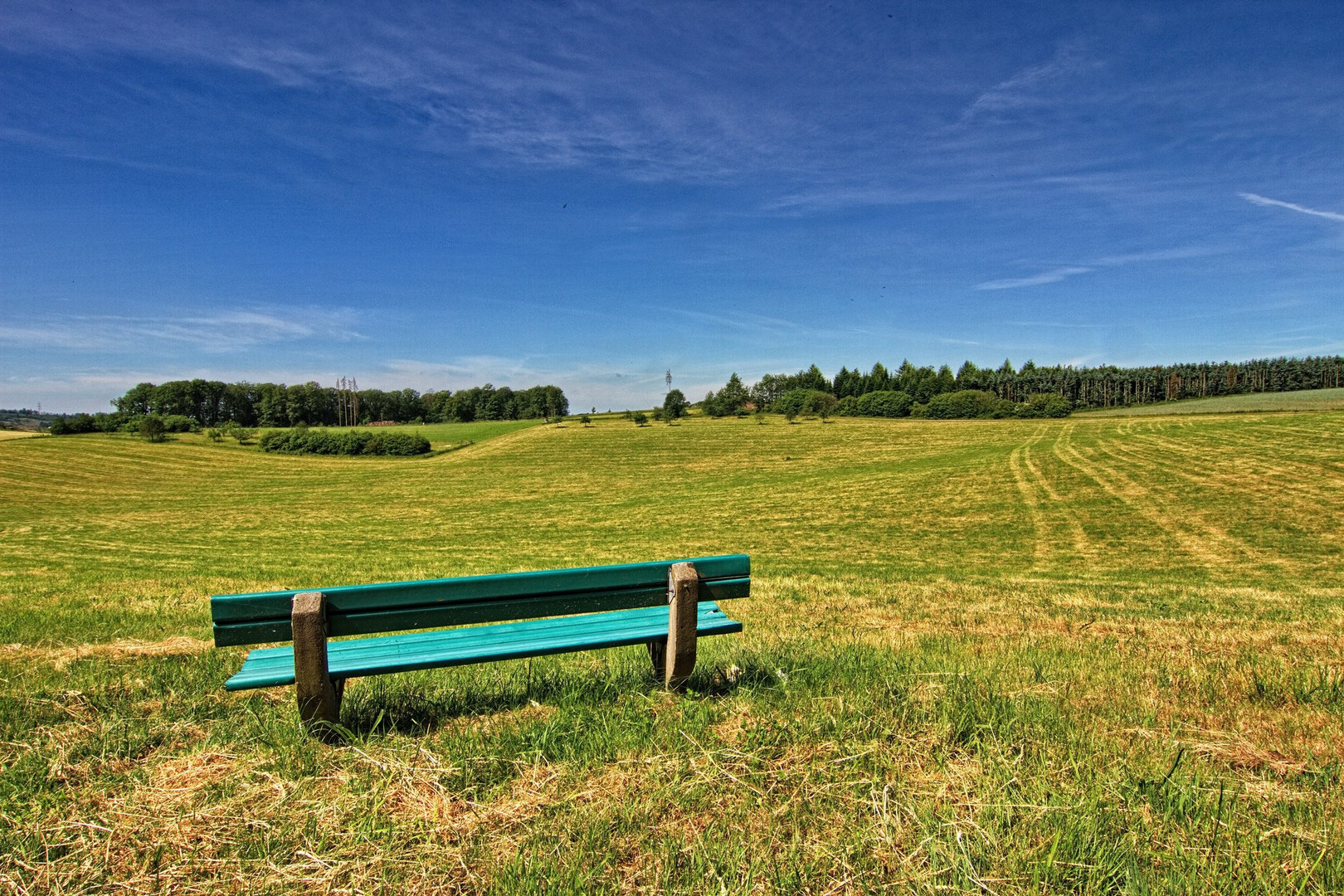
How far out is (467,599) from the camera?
377 centimetres

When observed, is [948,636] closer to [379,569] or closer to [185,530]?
[379,569]

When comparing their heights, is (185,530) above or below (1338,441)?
below

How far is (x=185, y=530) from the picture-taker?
27891mm

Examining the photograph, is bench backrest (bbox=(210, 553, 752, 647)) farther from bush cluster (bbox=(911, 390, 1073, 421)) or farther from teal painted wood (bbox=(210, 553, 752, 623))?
bush cluster (bbox=(911, 390, 1073, 421))

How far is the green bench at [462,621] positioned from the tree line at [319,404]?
111 m

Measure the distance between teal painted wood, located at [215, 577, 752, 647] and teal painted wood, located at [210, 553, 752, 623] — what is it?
4 cm

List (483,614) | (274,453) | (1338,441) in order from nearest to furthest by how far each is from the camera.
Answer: (483,614), (1338,441), (274,453)

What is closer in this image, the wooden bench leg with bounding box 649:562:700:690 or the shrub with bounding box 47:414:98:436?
the wooden bench leg with bounding box 649:562:700:690

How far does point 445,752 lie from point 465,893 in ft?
3.28

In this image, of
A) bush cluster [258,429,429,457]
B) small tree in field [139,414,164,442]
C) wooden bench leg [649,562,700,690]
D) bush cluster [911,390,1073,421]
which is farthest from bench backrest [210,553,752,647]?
bush cluster [911,390,1073,421]

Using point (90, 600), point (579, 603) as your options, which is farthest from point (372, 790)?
point (90, 600)

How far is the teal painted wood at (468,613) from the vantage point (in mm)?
3479

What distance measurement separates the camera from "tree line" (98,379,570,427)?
348 feet

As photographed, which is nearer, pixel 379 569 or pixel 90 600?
pixel 90 600
